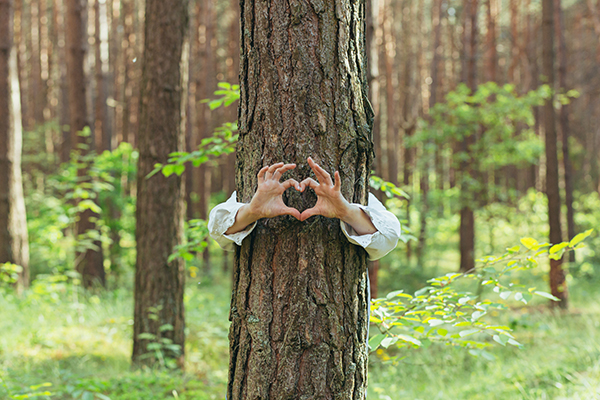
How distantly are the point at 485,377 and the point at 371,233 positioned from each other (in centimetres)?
436

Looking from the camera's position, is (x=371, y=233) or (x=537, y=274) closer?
(x=371, y=233)

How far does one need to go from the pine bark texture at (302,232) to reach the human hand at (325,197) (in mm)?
69

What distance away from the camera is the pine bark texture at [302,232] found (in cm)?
179

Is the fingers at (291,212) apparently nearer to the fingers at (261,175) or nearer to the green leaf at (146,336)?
the fingers at (261,175)

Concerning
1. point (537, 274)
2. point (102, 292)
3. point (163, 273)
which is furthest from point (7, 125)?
point (537, 274)

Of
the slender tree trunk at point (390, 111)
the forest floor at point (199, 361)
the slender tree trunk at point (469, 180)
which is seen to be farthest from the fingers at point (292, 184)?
the slender tree trunk at point (390, 111)

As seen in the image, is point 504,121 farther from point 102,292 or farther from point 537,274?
point 102,292

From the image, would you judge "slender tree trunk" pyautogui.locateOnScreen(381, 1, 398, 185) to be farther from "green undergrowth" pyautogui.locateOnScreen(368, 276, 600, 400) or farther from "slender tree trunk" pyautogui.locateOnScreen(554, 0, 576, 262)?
"green undergrowth" pyautogui.locateOnScreen(368, 276, 600, 400)

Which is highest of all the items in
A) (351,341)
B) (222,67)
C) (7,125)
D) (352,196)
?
(222,67)

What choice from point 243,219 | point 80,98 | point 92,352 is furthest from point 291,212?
point 80,98

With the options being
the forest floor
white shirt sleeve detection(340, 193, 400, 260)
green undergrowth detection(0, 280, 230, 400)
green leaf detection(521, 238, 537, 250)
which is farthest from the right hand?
green undergrowth detection(0, 280, 230, 400)

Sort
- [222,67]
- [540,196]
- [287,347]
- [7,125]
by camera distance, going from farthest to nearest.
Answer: [222,67] → [540,196] → [7,125] → [287,347]

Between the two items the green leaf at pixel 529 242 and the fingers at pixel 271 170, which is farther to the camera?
the green leaf at pixel 529 242

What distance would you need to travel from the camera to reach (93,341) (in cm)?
629
